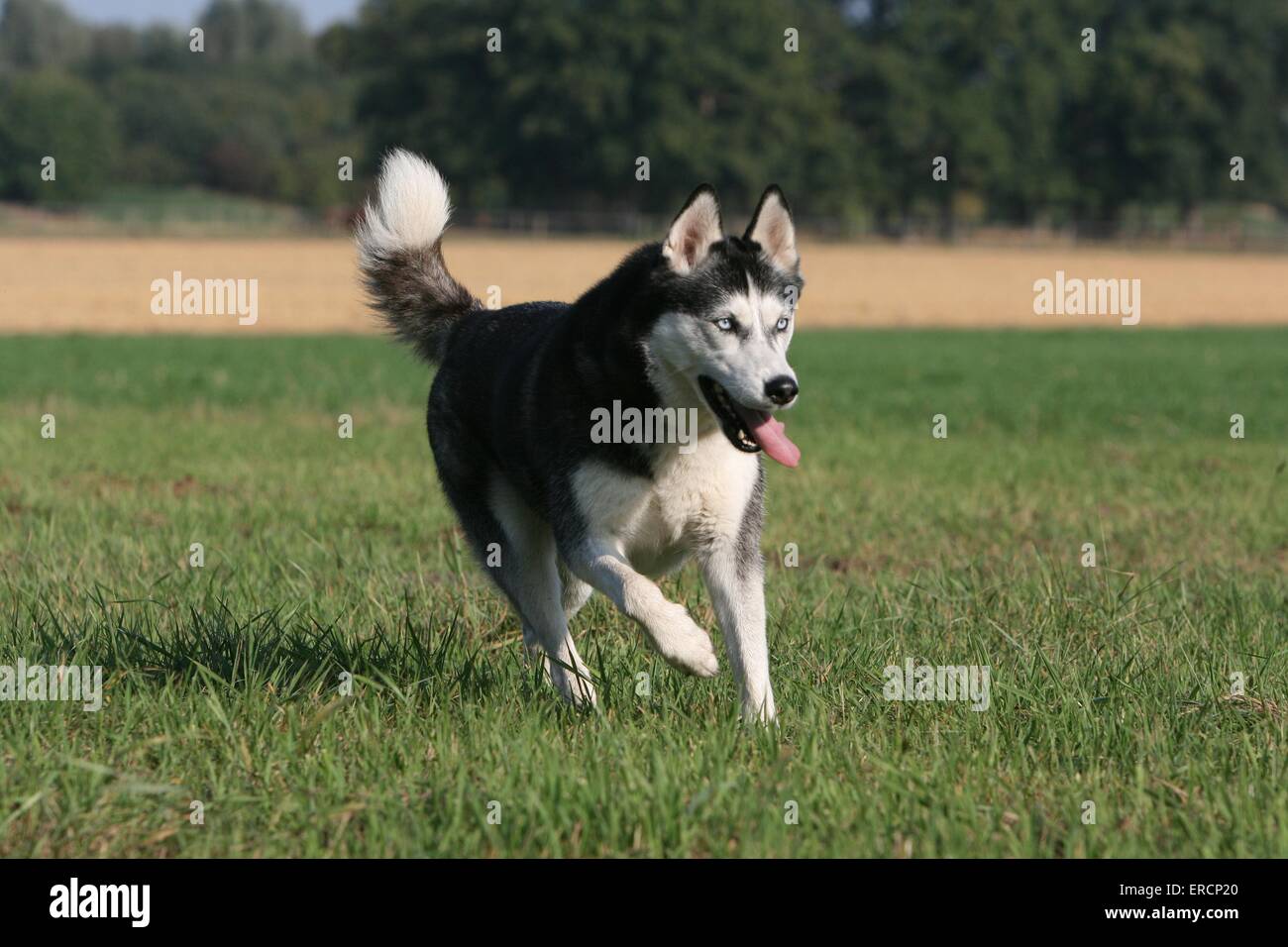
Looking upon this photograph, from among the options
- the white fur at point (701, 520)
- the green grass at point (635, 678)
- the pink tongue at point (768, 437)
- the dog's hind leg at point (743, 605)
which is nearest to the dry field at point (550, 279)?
the green grass at point (635, 678)

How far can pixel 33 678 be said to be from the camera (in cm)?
474

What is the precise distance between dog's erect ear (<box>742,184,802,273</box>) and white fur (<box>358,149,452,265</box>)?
176 cm

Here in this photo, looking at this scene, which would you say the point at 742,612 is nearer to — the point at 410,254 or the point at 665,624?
the point at 665,624

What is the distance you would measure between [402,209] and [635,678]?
7.67ft

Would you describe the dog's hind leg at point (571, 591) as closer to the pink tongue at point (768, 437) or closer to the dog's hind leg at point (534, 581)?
the dog's hind leg at point (534, 581)

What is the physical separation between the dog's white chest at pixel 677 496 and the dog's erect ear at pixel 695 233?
59 centimetres

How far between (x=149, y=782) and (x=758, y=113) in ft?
278

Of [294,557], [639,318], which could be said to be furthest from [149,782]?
[294,557]

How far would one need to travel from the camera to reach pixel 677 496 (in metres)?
4.65

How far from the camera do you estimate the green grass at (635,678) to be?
370cm

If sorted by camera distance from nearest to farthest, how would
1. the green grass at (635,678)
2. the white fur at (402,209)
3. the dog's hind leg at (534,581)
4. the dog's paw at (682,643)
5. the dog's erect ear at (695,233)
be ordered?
the green grass at (635,678), the dog's paw at (682,643), the dog's erect ear at (695,233), the dog's hind leg at (534,581), the white fur at (402,209)
